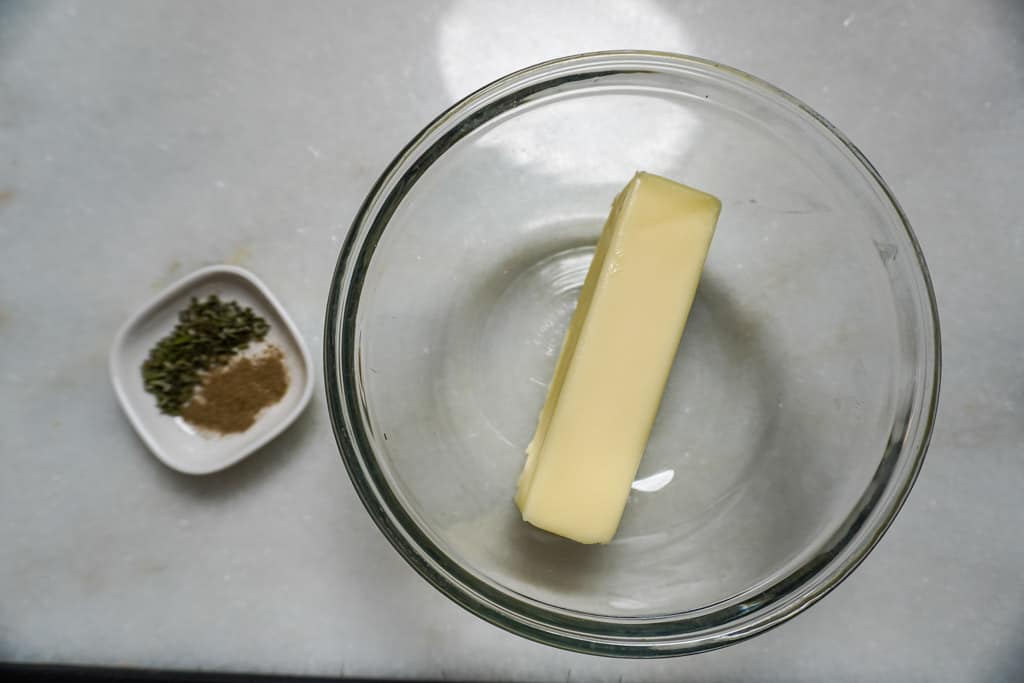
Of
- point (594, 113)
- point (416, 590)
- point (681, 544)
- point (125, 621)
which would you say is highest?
point (594, 113)

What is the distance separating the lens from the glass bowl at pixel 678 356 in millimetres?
815

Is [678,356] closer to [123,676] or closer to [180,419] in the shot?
[180,419]

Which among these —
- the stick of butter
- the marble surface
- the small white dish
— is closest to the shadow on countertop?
the marble surface

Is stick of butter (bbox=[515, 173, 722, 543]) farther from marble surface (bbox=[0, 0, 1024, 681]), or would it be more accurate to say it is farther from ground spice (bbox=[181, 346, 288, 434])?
ground spice (bbox=[181, 346, 288, 434])

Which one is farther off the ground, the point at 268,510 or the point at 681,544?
the point at 681,544

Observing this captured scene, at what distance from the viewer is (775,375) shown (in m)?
0.92

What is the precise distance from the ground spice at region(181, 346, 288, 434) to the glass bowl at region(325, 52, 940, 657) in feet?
0.56

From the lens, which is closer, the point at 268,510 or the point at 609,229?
the point at 609,229

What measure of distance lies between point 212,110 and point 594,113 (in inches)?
21.3

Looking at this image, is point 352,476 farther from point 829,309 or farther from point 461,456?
point 829,309

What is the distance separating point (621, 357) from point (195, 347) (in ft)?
1.92

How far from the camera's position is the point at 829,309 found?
0.90 metres

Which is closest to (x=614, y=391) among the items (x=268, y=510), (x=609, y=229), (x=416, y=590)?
(x=609, y=229)

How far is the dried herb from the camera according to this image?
953mm
